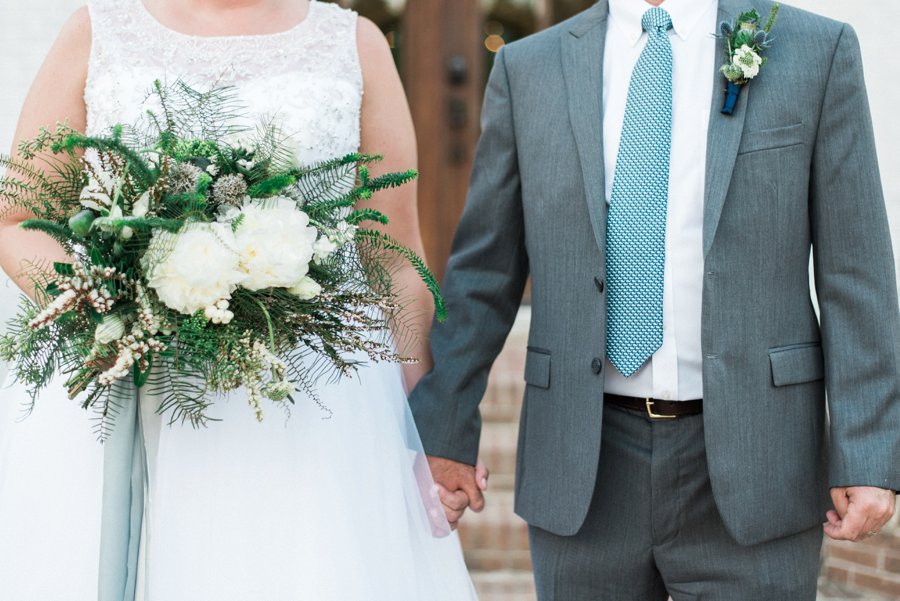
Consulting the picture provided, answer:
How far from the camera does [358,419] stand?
240 cm

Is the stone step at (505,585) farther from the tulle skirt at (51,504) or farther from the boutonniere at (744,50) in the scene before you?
the boutonniere at (744,50)

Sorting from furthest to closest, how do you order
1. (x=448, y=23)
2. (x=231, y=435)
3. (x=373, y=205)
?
1. (x=448, y=23)
2. (x=373, y=205)
3. (x=231, y=435)

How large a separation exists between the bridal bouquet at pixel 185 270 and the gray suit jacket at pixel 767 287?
52 centimetres

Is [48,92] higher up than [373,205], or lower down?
higher up

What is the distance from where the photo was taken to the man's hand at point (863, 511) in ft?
7.55

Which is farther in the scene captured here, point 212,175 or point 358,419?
point 358,419

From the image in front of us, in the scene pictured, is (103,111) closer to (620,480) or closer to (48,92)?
(48,92)

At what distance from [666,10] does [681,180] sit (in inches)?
15.2

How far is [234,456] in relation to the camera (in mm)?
2264

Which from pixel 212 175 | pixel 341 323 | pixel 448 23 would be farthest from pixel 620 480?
pixel 448 23

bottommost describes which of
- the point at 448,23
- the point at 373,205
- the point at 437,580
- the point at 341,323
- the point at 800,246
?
the point at 437,580

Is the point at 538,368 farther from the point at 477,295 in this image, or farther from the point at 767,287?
the point at 767,287

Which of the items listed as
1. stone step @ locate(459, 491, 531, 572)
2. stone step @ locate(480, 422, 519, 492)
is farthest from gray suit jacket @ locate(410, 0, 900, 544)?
stone step @ locate(480, 422, 519, 492)

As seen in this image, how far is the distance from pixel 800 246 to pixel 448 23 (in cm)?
396
